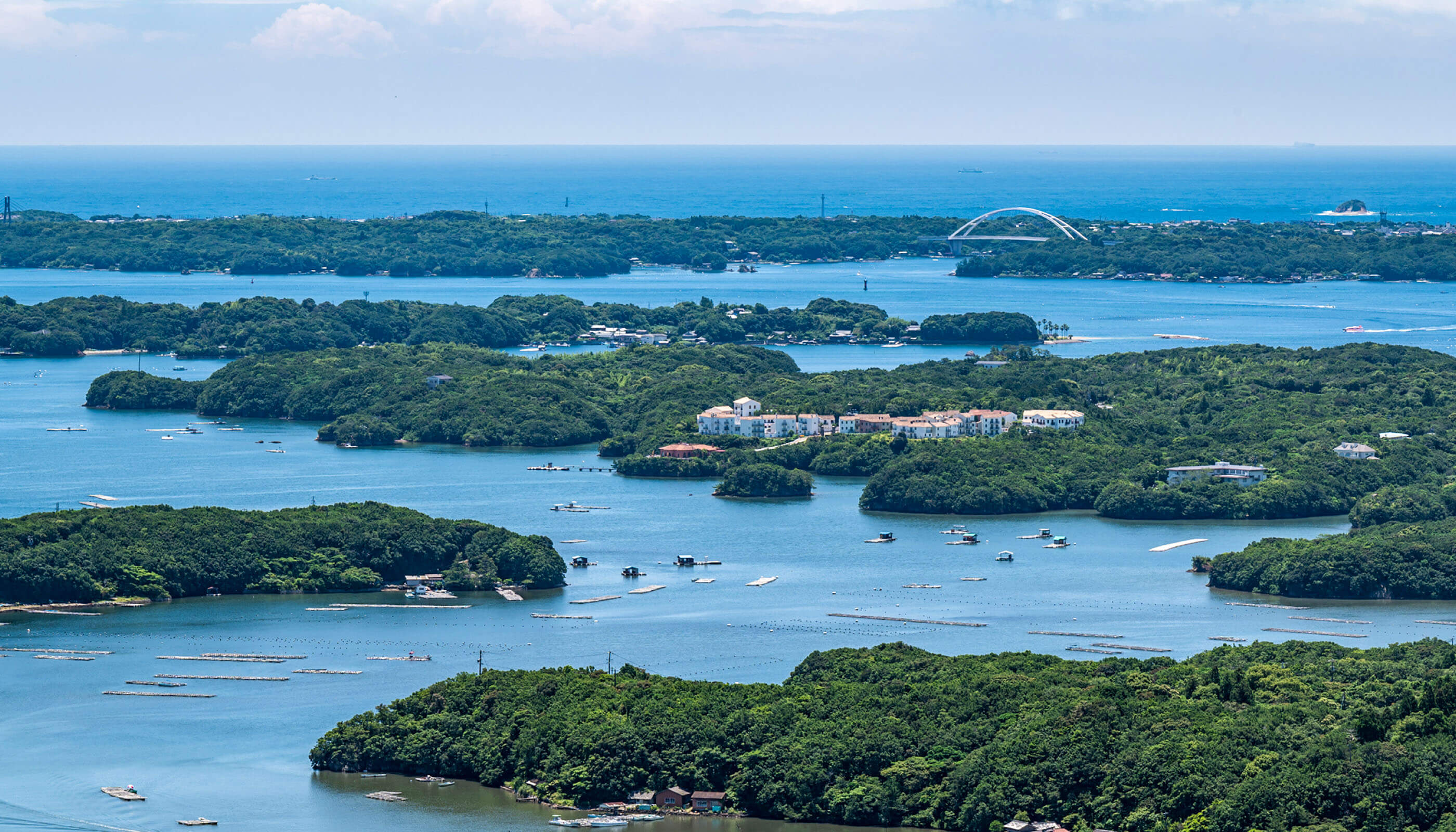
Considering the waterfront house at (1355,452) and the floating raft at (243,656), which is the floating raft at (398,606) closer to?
the floating raft at (243,656)

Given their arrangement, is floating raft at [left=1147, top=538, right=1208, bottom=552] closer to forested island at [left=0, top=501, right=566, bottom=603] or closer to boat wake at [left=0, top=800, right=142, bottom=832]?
forested island at [left=0, top=501, right=566, bottom=603]

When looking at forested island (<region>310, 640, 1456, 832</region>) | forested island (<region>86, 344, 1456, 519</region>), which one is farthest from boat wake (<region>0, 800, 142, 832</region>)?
forested island (<region>86, 344, 1456, 519</region>)

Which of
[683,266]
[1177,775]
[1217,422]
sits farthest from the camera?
[683,266]

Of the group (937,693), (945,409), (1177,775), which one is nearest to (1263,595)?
(937,693)

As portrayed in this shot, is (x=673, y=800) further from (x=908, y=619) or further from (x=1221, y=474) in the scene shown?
(x=1221, y=474)

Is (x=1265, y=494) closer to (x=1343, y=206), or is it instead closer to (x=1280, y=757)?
(x=1280, y=757)

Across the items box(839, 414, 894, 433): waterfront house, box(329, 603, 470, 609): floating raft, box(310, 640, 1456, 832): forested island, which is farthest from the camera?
box(839, 414, 894, 433): waterfront house
